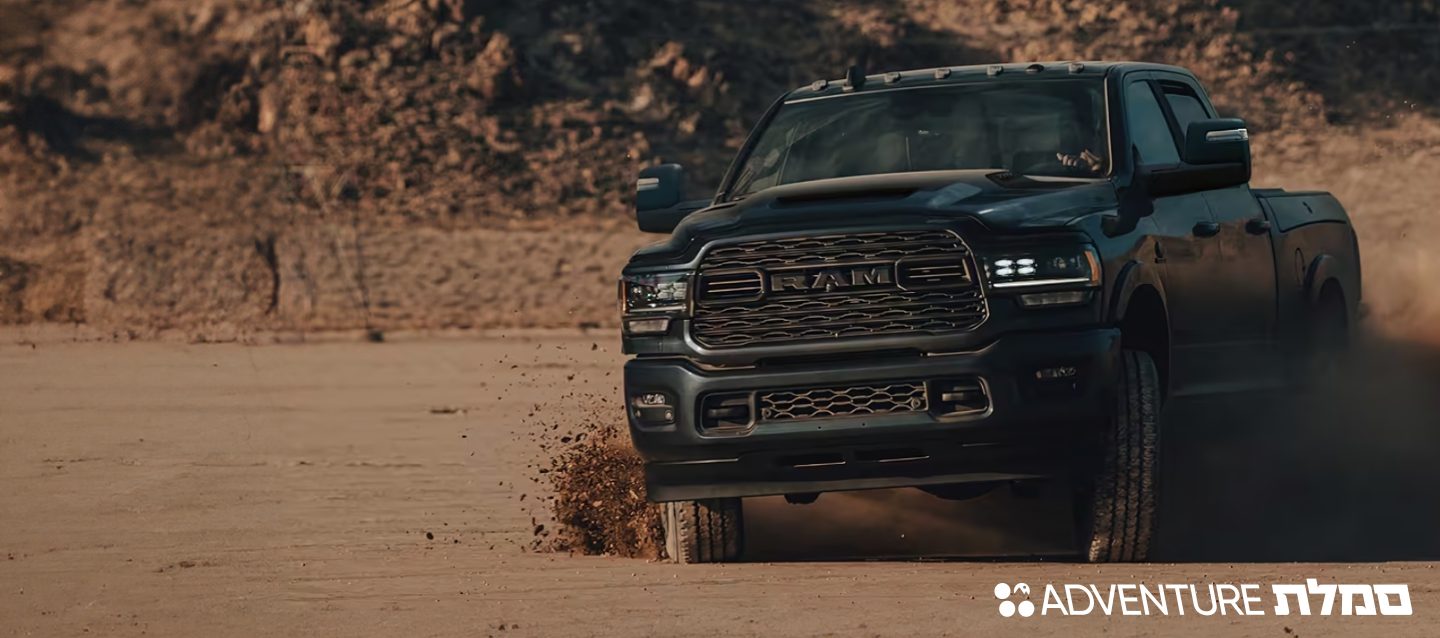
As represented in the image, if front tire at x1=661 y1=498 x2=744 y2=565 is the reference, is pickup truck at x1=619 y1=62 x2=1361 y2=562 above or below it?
above

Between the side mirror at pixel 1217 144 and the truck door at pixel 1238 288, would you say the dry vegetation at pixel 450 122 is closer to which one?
the truck door at pixel 1238 288

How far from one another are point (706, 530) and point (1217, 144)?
8.01ft

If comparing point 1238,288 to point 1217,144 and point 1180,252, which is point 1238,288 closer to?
point 1180,252

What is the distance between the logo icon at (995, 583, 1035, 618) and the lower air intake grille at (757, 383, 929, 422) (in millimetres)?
679

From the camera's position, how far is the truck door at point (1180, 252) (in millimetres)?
9266

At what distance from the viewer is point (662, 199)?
9.84 metres

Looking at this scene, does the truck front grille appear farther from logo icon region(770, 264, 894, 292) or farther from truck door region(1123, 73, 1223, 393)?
truck door region(1123, 73, 1223, 393)

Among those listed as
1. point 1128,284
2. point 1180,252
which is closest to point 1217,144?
point 1180,252

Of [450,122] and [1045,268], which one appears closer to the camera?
[1045,268]

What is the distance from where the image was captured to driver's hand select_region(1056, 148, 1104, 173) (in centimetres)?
929

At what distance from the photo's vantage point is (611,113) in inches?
1202

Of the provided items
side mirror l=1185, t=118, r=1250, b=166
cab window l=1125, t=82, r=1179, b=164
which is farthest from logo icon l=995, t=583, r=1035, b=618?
cab window l=1125, t=82, r=1179, b=164

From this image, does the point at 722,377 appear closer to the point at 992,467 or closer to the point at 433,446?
the point at 992,467

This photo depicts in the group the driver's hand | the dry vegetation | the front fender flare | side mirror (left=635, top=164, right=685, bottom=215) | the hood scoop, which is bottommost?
the dry vegetation
